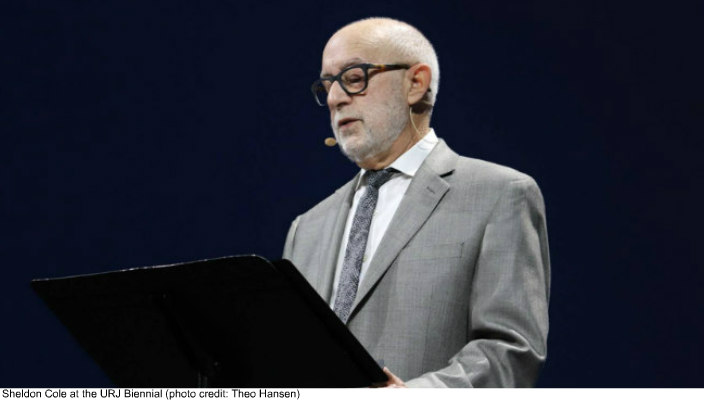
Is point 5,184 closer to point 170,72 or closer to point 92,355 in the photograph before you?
point 170,72

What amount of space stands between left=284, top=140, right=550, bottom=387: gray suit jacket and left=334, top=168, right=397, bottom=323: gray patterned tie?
1.8 inches

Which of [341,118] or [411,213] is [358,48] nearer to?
[341,118]

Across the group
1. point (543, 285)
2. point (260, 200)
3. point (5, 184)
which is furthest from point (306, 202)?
point (543, 285)

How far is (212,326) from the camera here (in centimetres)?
162

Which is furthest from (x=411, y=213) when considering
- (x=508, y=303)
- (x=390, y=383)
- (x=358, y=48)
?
(x=390, y=383)

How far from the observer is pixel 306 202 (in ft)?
10.9

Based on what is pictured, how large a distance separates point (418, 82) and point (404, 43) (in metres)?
0.10

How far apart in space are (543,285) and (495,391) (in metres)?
0.44

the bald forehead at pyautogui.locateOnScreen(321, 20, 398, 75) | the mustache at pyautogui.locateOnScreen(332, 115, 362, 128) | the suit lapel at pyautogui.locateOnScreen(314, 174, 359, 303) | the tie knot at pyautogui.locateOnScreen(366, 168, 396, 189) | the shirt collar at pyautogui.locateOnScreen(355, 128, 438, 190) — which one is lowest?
the suit lapel at pyautogui.locateOnScreen(314, 174, 359, 303)

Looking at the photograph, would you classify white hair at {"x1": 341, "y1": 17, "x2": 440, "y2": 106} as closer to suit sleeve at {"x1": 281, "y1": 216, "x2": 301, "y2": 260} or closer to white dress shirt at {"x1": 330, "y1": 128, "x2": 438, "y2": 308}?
white dress shirt at {"x1": 330, "y1": 128, "x2": 438, "y2": 308}

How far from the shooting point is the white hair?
2.34m

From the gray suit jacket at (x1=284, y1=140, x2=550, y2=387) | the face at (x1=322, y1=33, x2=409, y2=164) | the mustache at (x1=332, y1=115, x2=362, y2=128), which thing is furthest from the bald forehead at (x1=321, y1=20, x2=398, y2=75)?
the gray suit jacket at (x1=284, y1=140, x2=550, y2=387)

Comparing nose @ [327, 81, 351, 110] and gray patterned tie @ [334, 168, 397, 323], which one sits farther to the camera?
nose @ [327, 81, 351, 110]

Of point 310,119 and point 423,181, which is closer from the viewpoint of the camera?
point 423,181
